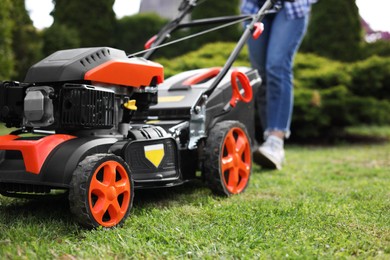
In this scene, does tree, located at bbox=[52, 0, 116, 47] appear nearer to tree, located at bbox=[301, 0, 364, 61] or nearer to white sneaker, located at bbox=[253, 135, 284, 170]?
tree, located at bbox=[301, 0, 364, 61]

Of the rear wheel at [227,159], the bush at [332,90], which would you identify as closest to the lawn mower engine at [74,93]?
the rear wheel at [227,159]

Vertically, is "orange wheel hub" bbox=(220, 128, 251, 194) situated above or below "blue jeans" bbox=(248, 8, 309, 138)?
below

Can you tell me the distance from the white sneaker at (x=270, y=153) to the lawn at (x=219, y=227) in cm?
52

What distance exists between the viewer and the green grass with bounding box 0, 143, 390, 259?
1.41 meters

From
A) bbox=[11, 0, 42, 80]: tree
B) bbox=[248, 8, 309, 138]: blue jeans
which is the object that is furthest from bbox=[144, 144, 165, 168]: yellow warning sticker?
bbox=[11, 0, 42, 80]: tree

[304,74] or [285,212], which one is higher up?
[304,74]

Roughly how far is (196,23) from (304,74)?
2919mm

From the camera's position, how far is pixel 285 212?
1907 millimetres

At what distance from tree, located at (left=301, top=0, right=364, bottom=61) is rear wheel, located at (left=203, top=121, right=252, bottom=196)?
179 inches

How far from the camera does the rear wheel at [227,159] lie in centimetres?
220

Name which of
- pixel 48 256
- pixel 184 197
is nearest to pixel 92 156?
pixel 48 256

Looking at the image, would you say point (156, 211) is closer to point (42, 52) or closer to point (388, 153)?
point (388, 153)

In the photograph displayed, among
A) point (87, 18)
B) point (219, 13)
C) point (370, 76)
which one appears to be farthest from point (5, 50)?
point (370, 76)

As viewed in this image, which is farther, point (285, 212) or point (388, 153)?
point (388, 153)
